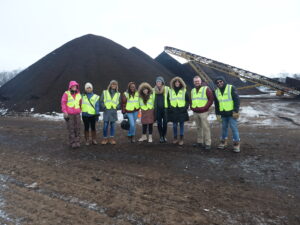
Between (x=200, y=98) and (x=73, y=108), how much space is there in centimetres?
354

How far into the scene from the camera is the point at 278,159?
17.0 ft

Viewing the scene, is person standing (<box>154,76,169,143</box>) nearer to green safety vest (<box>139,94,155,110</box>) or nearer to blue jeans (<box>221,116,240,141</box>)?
green safety vest (<box>139,94,155,110</box>)

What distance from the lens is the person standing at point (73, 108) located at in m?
6.19

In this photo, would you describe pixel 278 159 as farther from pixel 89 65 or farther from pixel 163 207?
pixel 89 65

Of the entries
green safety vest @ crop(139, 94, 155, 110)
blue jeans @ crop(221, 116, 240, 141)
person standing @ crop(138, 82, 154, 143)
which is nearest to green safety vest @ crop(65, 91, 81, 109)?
person standing @ crop(138, 82, 154, 143)

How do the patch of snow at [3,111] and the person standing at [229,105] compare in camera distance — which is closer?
the person standing at [229,105]

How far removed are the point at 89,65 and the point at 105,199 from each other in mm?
18615

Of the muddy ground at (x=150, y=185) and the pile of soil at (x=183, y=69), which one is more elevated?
the pile of soil at (x=183, y=69)

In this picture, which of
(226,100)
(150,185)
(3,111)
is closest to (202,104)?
(226,100)

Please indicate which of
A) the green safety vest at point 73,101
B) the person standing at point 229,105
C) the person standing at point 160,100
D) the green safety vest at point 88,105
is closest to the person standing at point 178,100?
the person standing at point 160,100

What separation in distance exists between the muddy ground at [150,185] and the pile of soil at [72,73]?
37.6 feet

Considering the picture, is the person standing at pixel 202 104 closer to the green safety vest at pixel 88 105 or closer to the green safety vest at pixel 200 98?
the green safety vest at pixel 200 98

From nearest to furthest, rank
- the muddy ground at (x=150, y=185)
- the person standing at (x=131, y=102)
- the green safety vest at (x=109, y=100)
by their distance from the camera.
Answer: the muddy ground at (x=150, y=185)
the green safety vest at (x=109, y=100)
the person standing at (x=131, y=102)

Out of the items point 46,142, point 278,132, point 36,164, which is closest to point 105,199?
point 36,164
